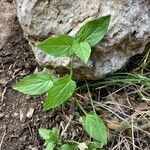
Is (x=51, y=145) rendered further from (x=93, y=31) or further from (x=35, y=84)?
(x=93, y=31)

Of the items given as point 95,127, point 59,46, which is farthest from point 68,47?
point 95,127

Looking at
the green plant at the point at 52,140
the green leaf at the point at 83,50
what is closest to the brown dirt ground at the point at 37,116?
the green plant at the point at 52,140

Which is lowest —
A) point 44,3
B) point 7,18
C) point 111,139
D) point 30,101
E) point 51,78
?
point 111,139

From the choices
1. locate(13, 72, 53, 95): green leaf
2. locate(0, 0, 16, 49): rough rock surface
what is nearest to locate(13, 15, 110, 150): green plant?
locate(13, 72, 53, 95): green leaf

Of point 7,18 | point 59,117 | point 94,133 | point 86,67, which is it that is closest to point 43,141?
point 59,117

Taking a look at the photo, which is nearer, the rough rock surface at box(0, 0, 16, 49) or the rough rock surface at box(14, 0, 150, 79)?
the rough rock surface at box(14, 0, 150, 79)

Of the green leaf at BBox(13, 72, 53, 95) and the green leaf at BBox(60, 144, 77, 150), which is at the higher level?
the green leaf at BBox(13, 72, 53, 95)

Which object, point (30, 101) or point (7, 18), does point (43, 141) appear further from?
point (7, 18)

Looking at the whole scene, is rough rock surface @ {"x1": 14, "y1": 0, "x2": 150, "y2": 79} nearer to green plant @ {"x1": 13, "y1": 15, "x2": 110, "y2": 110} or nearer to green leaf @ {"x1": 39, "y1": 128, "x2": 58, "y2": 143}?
green plant @ {"x1": 13, "y1": 15, "x2": 110, "y2": 110}
